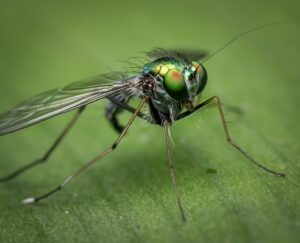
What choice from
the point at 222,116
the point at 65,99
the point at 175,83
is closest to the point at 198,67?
the point at 175,83

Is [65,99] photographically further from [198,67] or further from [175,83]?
[198,67]

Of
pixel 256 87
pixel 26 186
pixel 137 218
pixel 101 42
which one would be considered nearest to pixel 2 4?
pixel 101 42

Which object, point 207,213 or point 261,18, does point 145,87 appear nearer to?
point 207,213

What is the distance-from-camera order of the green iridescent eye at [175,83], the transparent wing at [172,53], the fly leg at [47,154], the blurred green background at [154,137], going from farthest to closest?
the fly leg at [47,154], the transparent wing at [172,53], the green iridescent eye at [175,83], the blurred green background at [154,137]

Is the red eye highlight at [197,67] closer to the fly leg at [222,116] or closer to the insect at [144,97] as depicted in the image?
the insect at [144,97]

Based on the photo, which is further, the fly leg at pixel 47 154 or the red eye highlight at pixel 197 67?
the fly leg at pixel 47 154

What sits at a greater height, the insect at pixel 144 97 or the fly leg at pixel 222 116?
the insect at pixel 144 97

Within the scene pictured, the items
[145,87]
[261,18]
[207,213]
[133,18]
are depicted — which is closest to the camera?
[207,213]

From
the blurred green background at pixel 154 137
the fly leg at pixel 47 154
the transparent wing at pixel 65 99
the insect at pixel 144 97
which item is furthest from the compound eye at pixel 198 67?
the fly leg at pixel 47 154
